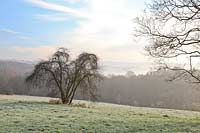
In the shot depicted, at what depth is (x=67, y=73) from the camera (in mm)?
41969

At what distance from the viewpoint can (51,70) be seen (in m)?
42.1

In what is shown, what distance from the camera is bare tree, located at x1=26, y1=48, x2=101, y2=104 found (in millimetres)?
41281

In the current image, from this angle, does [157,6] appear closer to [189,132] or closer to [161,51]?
[161,51]

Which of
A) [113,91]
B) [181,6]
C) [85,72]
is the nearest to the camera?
[181,6]

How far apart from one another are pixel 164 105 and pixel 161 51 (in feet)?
118

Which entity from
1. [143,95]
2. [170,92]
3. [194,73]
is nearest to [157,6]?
[194,73]

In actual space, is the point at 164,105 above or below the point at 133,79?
below

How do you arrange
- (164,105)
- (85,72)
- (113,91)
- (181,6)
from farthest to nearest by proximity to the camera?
(113,91), (164,105), (85,72), (181,6)

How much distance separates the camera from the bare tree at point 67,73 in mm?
41281

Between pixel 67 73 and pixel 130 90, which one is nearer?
pixel 67 73

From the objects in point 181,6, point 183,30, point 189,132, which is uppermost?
point 181,6

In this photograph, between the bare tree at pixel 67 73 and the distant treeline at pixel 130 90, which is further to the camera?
the distant treeline at pixel 130 90

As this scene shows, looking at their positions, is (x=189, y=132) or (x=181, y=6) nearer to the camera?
(x=189, y=132)

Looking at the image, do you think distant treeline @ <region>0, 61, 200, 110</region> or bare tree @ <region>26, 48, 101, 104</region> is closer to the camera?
bare tree @ <region>26, 48, 101, 104</region>
